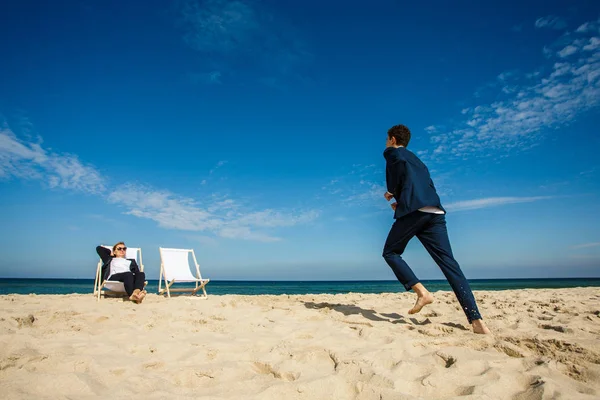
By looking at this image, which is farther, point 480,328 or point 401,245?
point 401,245

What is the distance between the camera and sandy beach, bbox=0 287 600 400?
176cm

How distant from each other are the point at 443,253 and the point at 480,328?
2.26ft

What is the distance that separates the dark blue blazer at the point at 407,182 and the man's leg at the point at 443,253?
7.6 inches

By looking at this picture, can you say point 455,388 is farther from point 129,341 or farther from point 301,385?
point 129,341

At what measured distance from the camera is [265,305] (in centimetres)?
489

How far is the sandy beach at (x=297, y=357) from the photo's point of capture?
1.76 meters

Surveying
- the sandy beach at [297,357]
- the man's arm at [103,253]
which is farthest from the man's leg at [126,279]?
the sandy beach at [297,357]

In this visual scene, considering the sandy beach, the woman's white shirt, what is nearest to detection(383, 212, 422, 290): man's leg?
the sandy beach

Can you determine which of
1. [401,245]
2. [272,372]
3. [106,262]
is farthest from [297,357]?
[106,262]

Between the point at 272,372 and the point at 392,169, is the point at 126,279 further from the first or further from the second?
the point at 392,169

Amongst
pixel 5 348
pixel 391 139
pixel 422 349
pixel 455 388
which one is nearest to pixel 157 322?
pixel 5 348

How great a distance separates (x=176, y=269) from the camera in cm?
739

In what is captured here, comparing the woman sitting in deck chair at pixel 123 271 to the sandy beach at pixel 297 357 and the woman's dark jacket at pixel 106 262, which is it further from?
the sandy beach at pixel 297 357

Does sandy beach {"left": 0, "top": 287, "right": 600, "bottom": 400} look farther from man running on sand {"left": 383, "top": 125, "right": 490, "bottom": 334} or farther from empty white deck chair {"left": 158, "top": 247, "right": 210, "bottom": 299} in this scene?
empty white deck chair {"left": 158, "top": 247, "right": 210, "bottom": 299}
